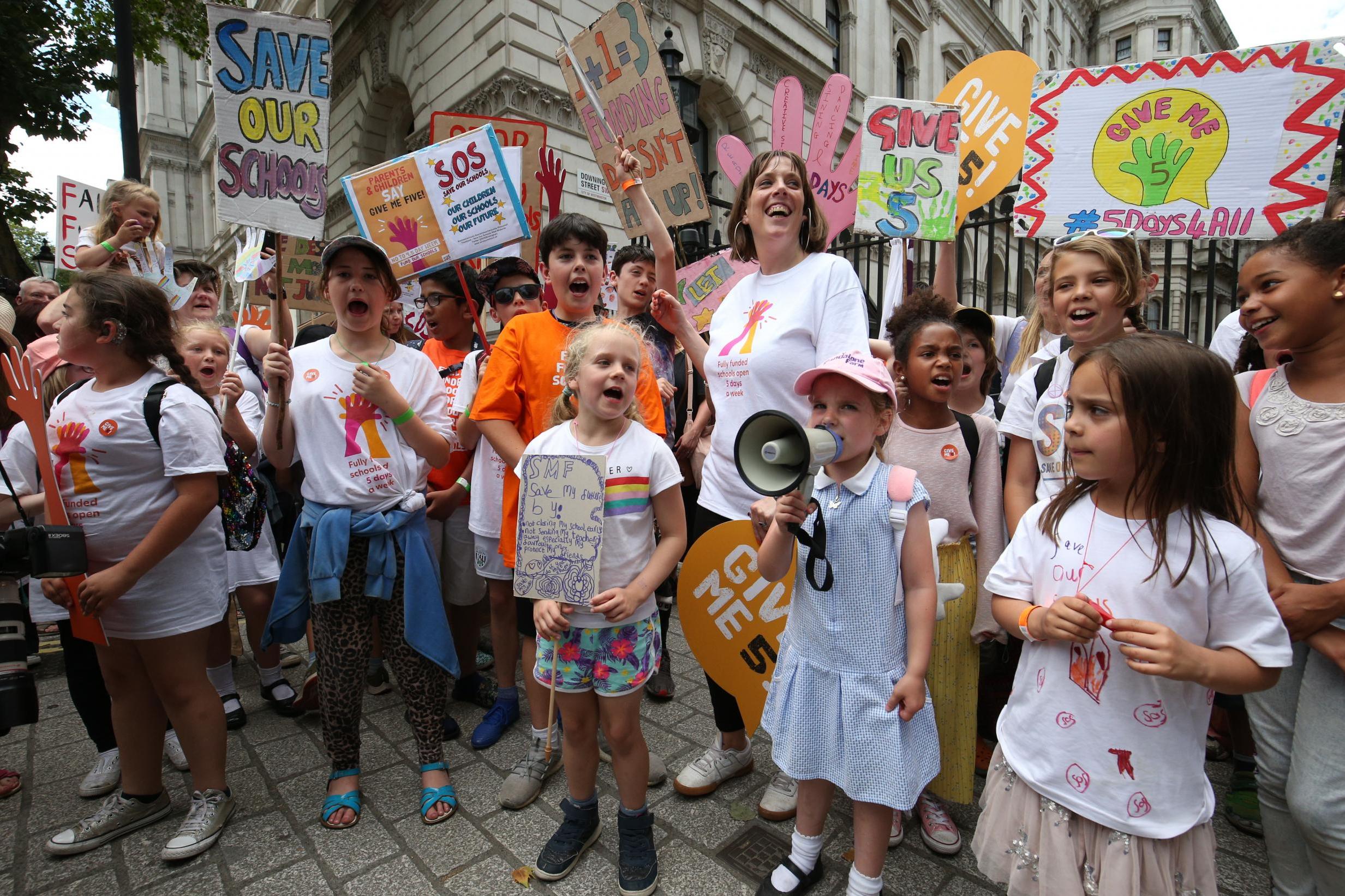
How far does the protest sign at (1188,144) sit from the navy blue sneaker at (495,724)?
11.7 feet

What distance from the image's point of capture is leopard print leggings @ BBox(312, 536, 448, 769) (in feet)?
9.00

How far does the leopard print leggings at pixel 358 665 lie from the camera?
2742 mm

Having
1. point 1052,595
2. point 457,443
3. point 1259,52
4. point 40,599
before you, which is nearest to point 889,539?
point 1052,595

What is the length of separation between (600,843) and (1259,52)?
14.1ft

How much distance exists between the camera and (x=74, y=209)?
591 centimetres

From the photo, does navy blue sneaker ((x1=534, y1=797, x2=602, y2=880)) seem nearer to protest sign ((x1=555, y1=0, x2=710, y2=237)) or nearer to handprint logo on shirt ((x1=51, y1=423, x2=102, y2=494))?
handprint logo on shirt ((x1=51, y1=423, x2=102, y2=494))

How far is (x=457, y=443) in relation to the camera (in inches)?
135

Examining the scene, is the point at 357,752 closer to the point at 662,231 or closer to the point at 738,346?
the point at 738,346

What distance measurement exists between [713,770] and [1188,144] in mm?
3495

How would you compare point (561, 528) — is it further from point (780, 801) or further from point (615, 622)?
point (780, 801)

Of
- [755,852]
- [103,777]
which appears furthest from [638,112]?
[103,777]

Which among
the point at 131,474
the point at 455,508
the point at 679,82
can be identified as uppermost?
the point at 679,82

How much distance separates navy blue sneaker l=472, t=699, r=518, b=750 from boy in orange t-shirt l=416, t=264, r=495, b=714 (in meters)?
0.24

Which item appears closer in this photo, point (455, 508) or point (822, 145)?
point (455, 508)
